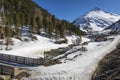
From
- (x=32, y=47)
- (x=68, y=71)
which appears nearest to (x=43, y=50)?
(x=32, y=47)

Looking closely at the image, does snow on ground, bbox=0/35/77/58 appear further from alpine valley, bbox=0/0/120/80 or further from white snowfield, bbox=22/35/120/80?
white snowfield, bbox=22/35/120/80

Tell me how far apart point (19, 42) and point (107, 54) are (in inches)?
1611

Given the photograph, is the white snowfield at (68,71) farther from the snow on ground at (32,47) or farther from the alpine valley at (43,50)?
the snow on ground at (32,47)

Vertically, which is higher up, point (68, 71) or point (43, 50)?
point (43, 50)

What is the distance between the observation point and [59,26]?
101688mm

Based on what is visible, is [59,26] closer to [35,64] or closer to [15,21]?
[15,21]

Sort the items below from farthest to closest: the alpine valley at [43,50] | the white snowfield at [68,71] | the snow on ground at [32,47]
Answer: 1. the snow on ground at [32,47]
2. the alpine valley at [43,50]
3. the white snowfield at [68,71]

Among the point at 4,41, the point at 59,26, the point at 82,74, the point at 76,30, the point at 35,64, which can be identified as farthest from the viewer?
the point at 76,30

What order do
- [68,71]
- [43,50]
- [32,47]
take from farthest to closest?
[32,47] < [43,50] < [68,71]

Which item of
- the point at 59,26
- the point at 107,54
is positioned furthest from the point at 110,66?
the point at 59,26

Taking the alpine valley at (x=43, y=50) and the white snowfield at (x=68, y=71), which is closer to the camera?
the white snowfield at (x=68, y=71)

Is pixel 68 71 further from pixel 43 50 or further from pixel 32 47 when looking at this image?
pixel 32 47

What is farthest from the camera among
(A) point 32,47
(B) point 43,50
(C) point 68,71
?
(A) point 32,47

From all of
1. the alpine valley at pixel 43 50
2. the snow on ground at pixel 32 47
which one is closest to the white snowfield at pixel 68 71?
the alpine valley at pixel 43 50
